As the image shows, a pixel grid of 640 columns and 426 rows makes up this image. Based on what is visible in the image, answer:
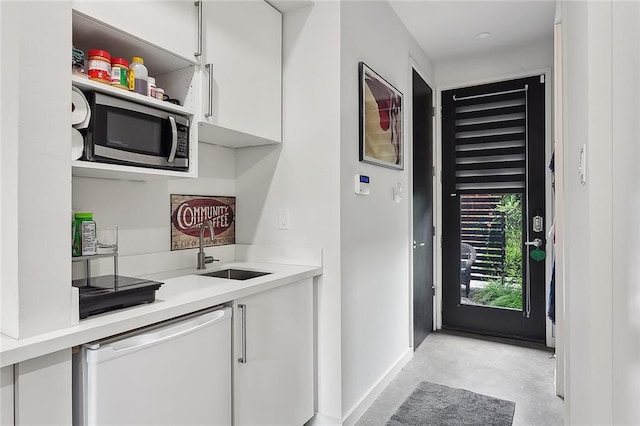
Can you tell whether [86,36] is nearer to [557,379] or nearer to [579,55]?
[579,55]

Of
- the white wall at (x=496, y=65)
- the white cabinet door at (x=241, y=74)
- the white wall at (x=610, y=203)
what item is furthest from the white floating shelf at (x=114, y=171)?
the white wall at (x=496, y=65)

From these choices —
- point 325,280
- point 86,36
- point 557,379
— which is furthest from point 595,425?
point 86,36

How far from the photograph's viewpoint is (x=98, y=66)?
4.58 ft

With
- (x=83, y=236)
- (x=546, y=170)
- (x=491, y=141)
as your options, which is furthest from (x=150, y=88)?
(x=546, y=170)

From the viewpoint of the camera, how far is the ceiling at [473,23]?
112 inches

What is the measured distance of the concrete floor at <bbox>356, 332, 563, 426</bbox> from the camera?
7.82 feet

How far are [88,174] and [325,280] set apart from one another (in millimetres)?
1234

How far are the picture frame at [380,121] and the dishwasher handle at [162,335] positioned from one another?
128 cm

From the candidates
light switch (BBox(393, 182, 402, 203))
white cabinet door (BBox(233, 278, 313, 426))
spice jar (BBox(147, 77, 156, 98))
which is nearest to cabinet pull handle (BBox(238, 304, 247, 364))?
white cabinet door (BBox(233, 278, 313, 426))

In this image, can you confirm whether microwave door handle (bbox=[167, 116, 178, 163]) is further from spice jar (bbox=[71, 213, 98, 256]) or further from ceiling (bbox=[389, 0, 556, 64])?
ceiling (bbox=[389, 0, 556, 64])

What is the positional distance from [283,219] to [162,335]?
3.57ft

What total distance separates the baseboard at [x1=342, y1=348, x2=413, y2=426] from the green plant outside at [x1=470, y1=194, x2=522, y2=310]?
114cm

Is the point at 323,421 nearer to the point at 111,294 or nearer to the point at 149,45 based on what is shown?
the point at 111,294

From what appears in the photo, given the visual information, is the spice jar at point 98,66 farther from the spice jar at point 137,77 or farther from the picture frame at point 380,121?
the picture frame at point 380,121
